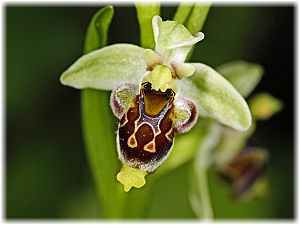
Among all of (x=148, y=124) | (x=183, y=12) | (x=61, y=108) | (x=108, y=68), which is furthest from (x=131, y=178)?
(x=61, y=108)

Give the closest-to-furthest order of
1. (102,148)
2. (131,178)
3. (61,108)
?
(131,178) < (102,148) < (61,108)

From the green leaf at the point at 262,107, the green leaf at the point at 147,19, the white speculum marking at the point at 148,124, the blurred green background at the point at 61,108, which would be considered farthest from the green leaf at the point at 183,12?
the blurred green background at the point at 61,108

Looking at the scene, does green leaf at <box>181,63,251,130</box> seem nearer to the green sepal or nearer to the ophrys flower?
the ophrys flower

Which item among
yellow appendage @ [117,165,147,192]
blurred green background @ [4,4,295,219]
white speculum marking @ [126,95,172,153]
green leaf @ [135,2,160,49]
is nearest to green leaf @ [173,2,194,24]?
green leaf @ [135,2,160,49]

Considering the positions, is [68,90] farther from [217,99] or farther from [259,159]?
[217,99]

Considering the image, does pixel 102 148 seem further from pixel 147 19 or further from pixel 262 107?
pixel 262 107

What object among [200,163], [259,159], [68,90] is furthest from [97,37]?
[68,90]
